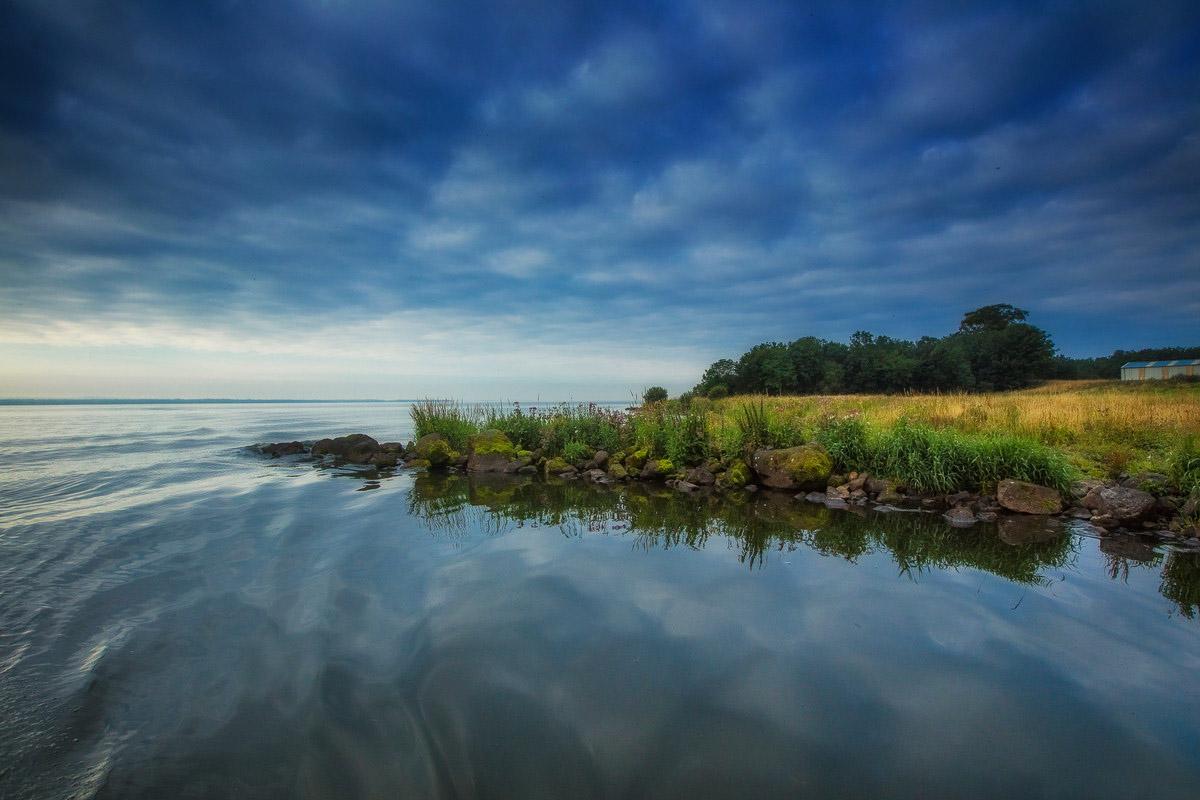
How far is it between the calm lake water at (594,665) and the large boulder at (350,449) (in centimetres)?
991

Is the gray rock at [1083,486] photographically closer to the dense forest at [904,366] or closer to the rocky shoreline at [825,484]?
the rocky shoreline at [825,484]

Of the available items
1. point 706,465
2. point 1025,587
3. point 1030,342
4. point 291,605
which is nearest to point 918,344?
point 1030,342

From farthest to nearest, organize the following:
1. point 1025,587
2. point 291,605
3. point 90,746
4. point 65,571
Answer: point 65,571, point 1025,587, point 291,605, point 90,746

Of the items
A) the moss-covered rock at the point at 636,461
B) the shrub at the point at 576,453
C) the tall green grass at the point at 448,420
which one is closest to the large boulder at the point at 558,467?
the shrub at the point at 576,453

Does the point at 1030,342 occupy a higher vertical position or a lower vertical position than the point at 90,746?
higher

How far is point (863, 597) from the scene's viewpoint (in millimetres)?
5195

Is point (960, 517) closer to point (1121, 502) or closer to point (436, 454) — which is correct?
Answer: point (1121, 502)

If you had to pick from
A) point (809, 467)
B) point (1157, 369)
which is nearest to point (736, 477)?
point (809, 467)

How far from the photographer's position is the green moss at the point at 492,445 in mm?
15500

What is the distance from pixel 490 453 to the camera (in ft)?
50.7

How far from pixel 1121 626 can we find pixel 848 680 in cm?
317

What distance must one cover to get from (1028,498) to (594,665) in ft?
31.0

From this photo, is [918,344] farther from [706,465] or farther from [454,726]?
[454,726]

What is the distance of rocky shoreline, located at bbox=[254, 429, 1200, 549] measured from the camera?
8.02 meters
